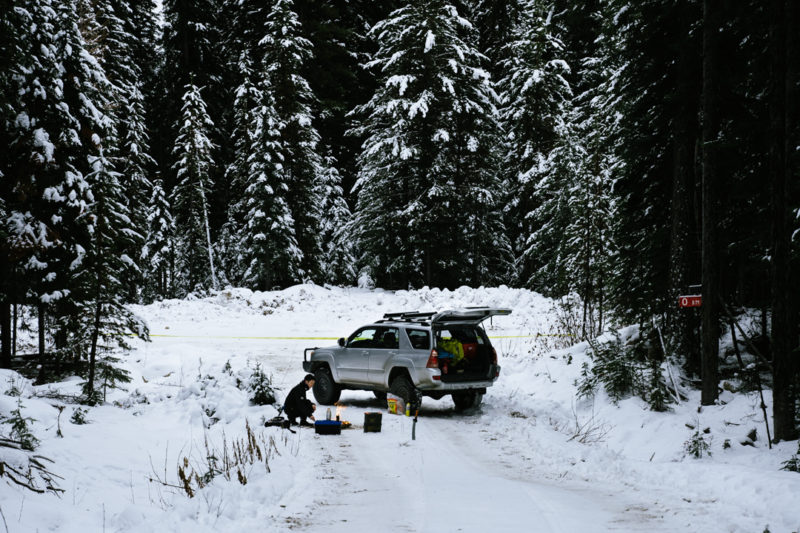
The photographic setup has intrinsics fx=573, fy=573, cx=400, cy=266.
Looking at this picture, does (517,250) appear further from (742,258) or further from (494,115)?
(742,258)

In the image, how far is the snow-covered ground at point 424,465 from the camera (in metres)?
6.09

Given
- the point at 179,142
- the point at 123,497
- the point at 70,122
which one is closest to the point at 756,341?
the point at 123,497

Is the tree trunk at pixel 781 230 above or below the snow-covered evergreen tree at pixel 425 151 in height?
below

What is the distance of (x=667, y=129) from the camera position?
12.2 metres

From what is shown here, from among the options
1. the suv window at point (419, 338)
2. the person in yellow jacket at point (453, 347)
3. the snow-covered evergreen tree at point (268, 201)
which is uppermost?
the snow-covered evergreen tree at point (268, 201)

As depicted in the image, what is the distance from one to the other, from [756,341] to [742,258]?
76.0 inches

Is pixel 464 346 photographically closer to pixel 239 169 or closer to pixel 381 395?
pixel 381 395

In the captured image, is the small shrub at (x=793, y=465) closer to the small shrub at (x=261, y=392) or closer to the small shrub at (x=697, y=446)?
the small shrub at (x=697, y=446)

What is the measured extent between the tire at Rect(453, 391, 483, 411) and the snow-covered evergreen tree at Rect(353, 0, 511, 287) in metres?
16.2

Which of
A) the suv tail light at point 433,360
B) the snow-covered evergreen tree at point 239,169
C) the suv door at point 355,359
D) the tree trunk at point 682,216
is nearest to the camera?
the tree trunk at point 682,216

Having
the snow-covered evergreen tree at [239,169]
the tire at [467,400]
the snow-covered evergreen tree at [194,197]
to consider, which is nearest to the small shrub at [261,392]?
the tire at [467,400]

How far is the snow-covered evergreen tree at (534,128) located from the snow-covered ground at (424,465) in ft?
54.4

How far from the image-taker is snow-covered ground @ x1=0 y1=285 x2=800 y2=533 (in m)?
6.09

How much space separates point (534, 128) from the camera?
1314 inches
